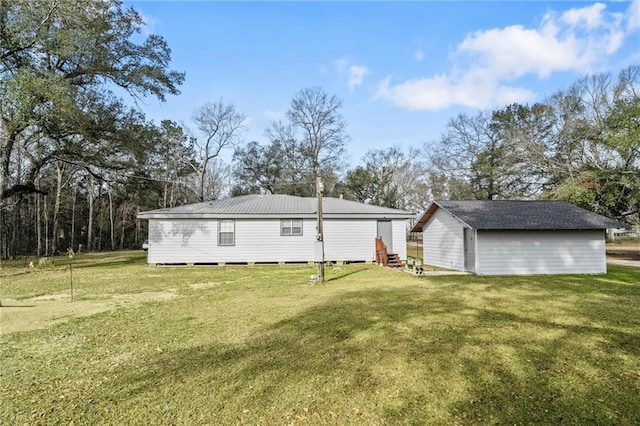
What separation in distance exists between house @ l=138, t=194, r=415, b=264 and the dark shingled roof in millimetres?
3171

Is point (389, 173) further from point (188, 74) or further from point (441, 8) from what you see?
point (441, 8)

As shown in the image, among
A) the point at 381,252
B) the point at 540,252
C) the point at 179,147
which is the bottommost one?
the point at 381,252

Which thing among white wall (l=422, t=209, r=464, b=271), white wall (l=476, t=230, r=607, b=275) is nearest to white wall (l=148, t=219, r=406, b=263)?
white wall (l=422, t=209, r=464, b=271)

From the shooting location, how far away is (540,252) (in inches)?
511

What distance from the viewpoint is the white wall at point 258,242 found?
16594mm

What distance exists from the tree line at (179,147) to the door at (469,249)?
407 inches

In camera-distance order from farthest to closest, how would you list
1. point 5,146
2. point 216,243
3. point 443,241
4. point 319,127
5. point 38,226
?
point 319,127 < point 38,226 < point 216,243 < point 443,241 < point 5,146

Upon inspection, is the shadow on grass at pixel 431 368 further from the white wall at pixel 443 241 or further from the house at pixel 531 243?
the white wall at pixel 443 241

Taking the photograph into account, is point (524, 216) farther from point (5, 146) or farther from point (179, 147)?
point (179, 147)

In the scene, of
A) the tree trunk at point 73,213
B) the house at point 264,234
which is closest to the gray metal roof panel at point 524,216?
the house at point 264,234

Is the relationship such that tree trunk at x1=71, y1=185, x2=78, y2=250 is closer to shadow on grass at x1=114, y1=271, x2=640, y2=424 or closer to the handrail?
the handrail

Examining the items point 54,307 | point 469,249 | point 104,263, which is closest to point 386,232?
point 469,249

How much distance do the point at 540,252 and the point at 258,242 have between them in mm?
11664

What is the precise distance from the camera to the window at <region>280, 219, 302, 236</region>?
1706cm
